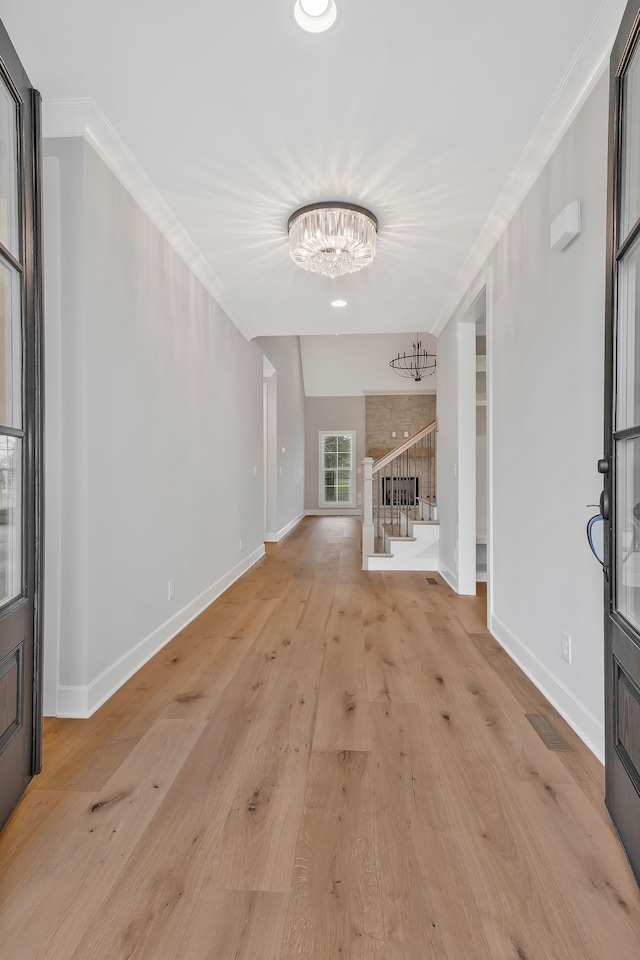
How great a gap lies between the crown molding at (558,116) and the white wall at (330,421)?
8732 millimetres

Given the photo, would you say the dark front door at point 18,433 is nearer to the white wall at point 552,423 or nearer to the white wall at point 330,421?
the white wall at point 552,423

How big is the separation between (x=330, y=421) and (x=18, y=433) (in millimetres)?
10836

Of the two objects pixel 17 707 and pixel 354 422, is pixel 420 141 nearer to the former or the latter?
pixel 17 707

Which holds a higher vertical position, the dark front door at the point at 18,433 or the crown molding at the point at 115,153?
the crown molding at the point at 115,153

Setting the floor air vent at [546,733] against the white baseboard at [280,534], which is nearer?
the floor air vent at [546,733]

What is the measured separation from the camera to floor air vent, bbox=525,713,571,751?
197 centimetres

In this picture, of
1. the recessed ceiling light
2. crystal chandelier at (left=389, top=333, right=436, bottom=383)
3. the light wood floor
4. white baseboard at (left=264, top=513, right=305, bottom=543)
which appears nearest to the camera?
the light wood floor

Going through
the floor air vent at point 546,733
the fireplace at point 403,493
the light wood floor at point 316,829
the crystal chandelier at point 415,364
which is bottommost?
the light wood floor at point 316,829

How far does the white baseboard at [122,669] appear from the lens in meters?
2.21

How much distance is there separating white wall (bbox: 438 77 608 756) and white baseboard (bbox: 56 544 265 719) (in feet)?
6.52

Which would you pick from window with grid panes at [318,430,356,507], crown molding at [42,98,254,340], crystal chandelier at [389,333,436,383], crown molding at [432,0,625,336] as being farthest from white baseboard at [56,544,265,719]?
window with grid panes at [318,430,356,507]

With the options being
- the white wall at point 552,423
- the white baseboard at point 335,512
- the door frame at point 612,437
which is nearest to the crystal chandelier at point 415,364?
the white baseboard at point 335,512

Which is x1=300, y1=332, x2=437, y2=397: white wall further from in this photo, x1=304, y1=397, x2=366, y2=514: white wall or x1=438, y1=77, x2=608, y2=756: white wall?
x1=438, y1=77, x2=608, y2=756: white wall

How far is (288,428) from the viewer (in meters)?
9.26
